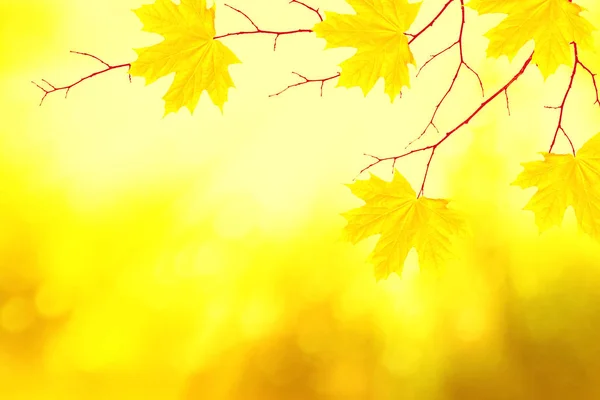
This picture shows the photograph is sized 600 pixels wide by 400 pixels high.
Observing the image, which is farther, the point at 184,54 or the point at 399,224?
the point at 399,224

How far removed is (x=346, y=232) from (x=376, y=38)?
1.35ft

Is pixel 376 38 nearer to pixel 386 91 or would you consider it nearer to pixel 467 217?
pixel 386 91

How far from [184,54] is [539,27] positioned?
25.0 inches

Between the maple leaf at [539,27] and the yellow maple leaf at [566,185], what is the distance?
0.22 m

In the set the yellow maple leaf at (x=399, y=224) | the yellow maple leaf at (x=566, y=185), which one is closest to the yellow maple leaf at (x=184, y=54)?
the yellow maple leaf at (x=399, y=224)

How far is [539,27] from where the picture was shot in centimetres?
102

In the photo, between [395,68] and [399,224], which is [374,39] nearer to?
[395,68]

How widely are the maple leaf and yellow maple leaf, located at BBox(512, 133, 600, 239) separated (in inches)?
8.6

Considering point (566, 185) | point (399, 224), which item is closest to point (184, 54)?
point (399, 224)

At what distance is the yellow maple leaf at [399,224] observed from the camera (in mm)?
1209

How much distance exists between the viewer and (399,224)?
123 cm

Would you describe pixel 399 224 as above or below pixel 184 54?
below

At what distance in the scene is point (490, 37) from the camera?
40.1 inches

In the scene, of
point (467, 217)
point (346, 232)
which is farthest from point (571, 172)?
point (346, 232)
